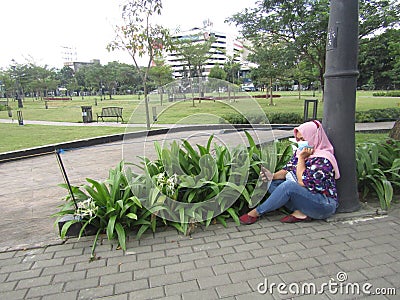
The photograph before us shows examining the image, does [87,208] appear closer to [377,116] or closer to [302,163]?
[302,163]

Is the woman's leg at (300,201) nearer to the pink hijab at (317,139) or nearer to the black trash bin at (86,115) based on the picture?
the pink hijab at (317,139)

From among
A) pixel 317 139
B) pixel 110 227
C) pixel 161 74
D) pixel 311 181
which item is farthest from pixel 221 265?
pixel 161 74

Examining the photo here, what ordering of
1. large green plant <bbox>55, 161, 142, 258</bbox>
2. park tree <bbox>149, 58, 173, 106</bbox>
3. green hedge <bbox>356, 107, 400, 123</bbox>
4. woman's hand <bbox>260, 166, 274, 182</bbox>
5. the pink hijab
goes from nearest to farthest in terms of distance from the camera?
1. large green plant <bbox>55, 161, 142, 258</bbox>
2. the pink hijab
3. woman's hand <bbox>260, 166, 274, 182</bbox>
4. green hedge <bbox>356, 107, 400, 123</bbox>
5. park tree <bbox>149, 58, 173, 106</bbox>

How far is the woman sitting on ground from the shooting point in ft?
10.1

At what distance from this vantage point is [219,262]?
104 inches

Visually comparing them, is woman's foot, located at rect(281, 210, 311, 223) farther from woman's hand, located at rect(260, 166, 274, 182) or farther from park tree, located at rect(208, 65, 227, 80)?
park tree, located at rect(208, 65, 227, 80)

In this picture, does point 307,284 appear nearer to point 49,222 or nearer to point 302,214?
point 302,214

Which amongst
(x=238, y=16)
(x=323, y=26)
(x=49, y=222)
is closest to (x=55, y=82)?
(x=238, y=16)

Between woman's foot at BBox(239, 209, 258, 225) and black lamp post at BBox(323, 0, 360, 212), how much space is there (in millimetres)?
1018

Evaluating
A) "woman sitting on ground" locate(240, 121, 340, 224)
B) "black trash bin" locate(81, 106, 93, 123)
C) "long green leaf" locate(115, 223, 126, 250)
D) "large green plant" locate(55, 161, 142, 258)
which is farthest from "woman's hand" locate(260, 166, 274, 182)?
"black trash bin" locate(81, 106, 93, 123)

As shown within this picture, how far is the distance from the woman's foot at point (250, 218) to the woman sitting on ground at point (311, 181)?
11 mm

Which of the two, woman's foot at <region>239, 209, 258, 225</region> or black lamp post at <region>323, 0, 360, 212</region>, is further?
woman's foot at <region>239, 209, 258, 225</region>

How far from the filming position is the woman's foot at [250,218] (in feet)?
10.9

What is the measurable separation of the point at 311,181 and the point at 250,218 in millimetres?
790
